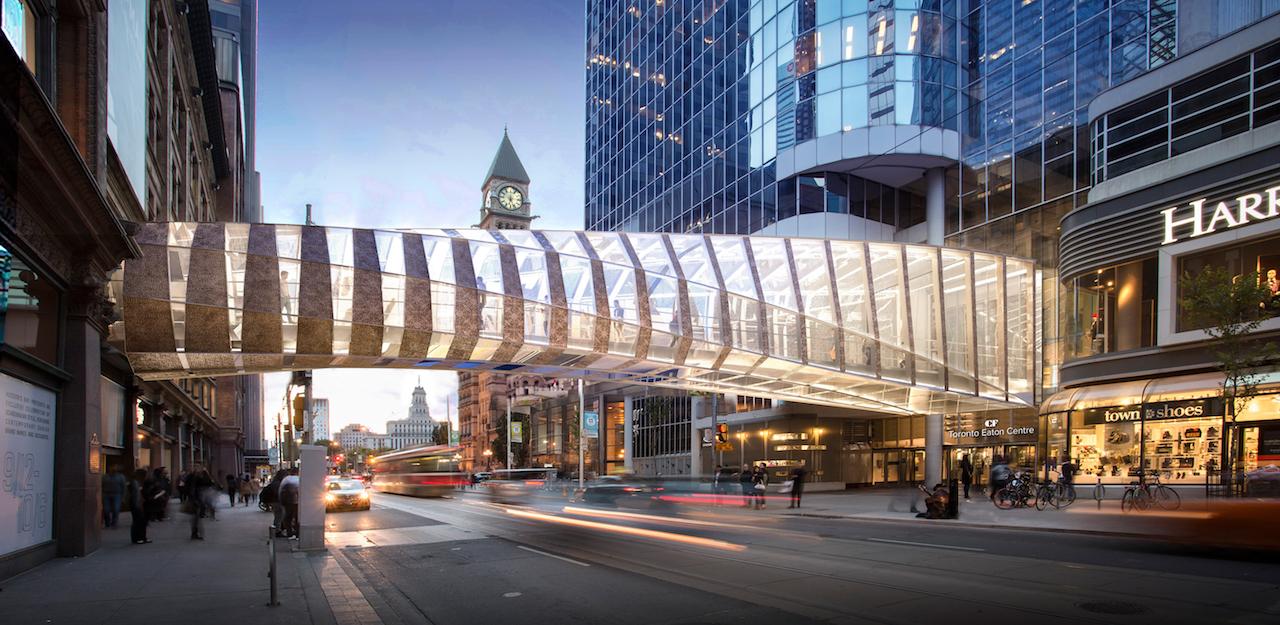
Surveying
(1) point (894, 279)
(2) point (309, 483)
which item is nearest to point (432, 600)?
(2) point (309, 483)

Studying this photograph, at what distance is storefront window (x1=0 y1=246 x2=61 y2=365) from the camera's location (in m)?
12.4

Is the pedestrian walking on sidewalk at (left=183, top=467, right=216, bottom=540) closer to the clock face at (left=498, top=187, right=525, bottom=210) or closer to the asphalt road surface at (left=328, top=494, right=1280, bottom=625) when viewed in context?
the asphalt road surface at (left=328, top=494, right=1280, bottom=625)

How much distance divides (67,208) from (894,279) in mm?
28876

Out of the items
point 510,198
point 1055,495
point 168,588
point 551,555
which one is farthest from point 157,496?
point 510,198

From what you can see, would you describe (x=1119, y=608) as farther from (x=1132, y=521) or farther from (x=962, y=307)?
(x=962, y=307)

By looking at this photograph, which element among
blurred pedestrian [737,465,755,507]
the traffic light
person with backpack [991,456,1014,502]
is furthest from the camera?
blurred pedestrian [737,465,755,507]

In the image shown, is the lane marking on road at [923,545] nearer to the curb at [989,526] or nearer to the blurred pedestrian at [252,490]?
the curb at [989,526]

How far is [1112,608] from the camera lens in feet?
32.3

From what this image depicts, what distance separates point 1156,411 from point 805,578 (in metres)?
21.7

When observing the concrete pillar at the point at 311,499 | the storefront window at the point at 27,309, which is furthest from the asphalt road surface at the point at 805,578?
the storefront window at the point at 27,309

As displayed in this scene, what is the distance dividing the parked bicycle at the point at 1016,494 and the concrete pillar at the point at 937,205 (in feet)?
59.4

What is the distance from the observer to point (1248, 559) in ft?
44.7

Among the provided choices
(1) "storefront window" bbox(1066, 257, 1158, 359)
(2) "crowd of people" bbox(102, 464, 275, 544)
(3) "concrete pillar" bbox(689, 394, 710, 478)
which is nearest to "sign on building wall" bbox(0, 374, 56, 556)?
(2) "crowd of people" bbox(102, 464, 275, 544)

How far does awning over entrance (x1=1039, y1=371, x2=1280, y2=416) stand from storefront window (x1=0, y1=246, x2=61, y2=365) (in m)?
30.4
